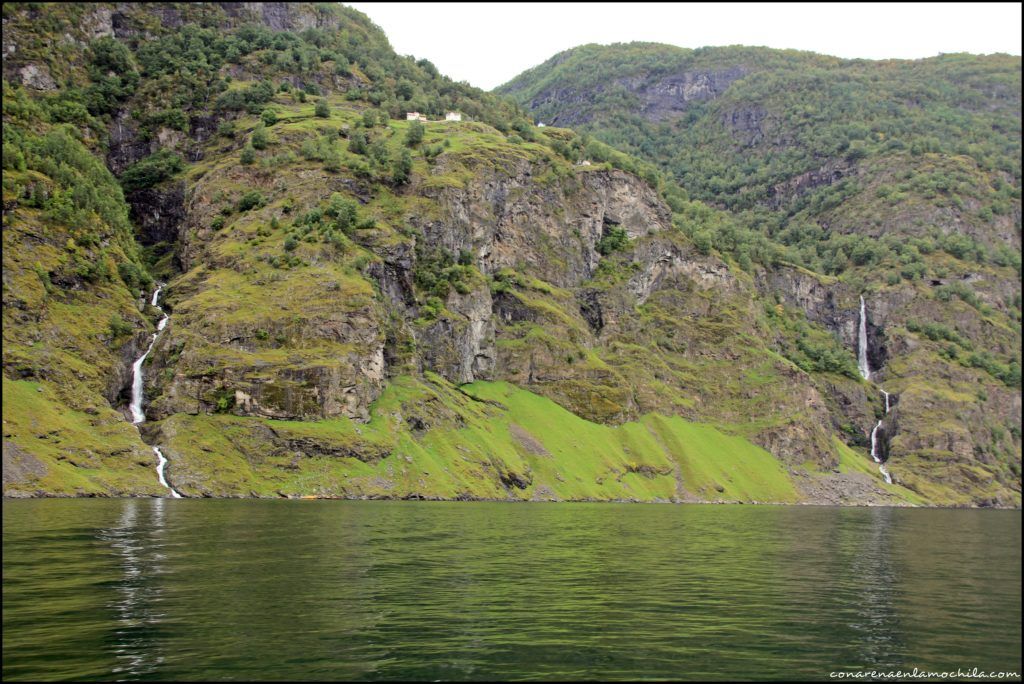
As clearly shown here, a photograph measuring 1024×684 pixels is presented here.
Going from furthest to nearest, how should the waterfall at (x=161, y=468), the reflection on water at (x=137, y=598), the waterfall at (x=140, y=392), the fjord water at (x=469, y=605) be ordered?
1. the waterfall at (x=140, y=392)
2. the waterfall at (x=161, y=468)
3. the fjord water at (x=469, y=605)
4. the reflection on water at (x=137, y=598)

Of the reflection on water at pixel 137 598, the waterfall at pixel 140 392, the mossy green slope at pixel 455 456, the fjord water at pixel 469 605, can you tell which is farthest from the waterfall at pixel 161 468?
the reflection on water at pixel 137 598

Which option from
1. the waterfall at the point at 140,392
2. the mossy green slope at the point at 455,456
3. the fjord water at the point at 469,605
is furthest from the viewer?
the mossy green slope at the point at 455,456

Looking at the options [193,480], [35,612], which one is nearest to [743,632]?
[35,612]

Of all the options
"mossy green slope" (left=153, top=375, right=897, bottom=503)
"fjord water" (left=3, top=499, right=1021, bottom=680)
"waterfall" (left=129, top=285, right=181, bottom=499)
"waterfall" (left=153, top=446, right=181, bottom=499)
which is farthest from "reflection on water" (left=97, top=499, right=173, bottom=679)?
"mossy green slope" (left=153, top=375, right=897, bottom=503)

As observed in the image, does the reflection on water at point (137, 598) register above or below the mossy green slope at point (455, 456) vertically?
above

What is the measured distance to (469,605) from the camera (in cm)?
3619

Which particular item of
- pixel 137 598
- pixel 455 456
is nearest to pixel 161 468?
pixel 455 456

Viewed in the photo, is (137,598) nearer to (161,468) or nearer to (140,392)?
(161,468)

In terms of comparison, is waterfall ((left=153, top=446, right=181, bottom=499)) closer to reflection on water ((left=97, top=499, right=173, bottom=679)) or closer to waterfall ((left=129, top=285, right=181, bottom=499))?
waterfall ((left=129, top=285, right=181, bottom=499))

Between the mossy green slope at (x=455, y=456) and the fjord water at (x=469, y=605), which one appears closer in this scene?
the fjord water at (x=469, y=605)

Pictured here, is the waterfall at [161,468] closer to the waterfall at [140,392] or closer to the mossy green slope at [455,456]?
the waterfall at [140,392]

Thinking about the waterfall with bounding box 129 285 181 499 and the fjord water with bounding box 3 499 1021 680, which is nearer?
the fjord water with bounding box 3 499 1021 680

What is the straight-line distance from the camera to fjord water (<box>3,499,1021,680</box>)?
26.4m

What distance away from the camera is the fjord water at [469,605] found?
26.4 meters
